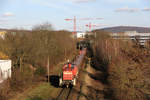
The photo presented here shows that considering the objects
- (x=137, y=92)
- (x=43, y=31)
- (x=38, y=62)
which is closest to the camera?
(x=137, y=92)

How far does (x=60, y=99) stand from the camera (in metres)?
19.2

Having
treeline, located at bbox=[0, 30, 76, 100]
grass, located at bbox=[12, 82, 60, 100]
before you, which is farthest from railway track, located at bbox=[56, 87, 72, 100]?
treeline, located at bbox=[0, 30, 76, 100]

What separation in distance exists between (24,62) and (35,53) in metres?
2.55

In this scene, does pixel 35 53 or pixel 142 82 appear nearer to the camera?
pixel 142 82

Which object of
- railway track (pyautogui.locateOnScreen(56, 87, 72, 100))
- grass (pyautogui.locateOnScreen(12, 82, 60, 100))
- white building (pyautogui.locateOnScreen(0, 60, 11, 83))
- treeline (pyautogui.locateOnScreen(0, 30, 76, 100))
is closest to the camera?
grass (pyautogui.locateOnScreen(12, 82, 60, 100))

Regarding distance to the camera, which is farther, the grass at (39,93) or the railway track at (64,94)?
the railway track at (64,94)

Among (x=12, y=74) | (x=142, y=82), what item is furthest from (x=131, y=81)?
(x=12, y=74)

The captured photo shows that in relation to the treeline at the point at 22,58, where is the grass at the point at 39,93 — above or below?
below

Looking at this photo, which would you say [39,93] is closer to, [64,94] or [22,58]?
[64,94]

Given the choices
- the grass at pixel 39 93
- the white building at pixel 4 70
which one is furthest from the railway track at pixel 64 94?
the white building at pixel 4 70

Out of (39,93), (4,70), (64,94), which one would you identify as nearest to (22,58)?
(4,70)

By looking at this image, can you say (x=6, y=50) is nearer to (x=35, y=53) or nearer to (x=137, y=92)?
(x=35, y=53)

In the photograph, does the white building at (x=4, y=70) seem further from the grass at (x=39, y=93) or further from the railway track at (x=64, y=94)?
the railway track at (x=64, y=94)

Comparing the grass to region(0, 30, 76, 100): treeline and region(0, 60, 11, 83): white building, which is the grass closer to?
region(0, 30, 76, 100): treeline
